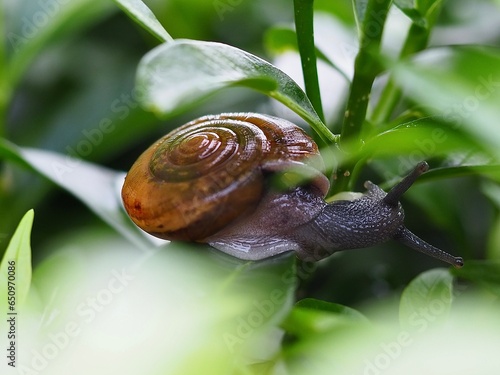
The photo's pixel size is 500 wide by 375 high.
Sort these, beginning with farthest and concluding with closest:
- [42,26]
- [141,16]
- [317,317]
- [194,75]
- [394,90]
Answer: [42,26], [394,90], [317,317], [141,16], [194,75]

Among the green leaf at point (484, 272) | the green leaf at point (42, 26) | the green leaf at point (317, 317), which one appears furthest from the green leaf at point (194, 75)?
the green leaf at point (42, 26)

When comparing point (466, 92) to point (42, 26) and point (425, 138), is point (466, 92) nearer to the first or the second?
point (425, 138)

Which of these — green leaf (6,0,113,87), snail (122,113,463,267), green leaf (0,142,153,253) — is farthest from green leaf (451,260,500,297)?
green leaf (6,0,113,87)

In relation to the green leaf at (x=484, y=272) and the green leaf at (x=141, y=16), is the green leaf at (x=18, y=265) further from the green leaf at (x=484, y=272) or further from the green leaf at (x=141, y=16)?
the green leaf at (x=484, y=272)

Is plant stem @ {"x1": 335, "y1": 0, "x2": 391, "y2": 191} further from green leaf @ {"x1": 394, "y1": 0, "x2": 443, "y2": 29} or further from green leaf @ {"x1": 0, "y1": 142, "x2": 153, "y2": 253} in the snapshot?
green leaf @ {"x1": 0, "y1": 142, "x2": 153, "y2": 253}

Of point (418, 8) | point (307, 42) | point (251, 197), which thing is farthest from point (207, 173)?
point (418, 8)
